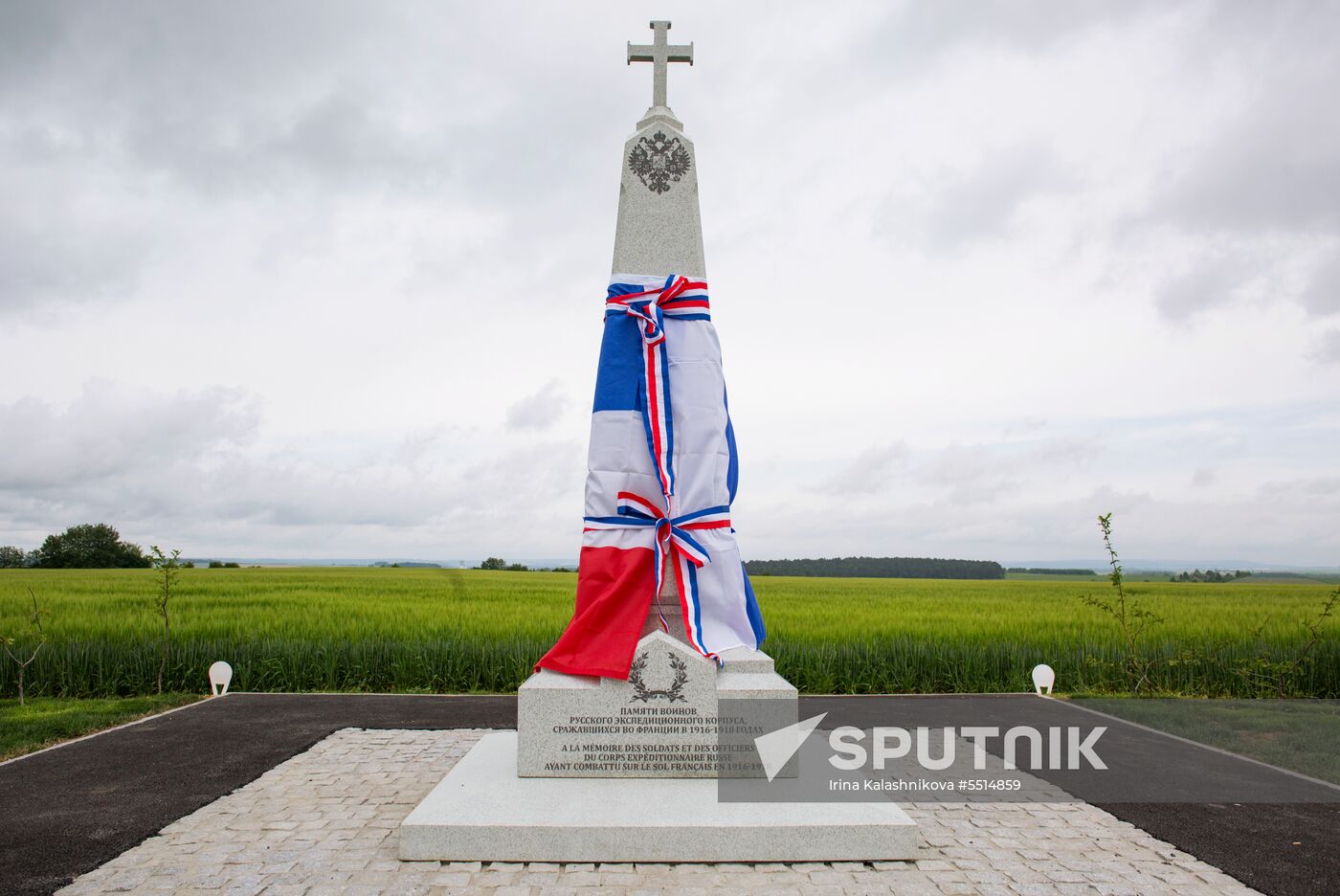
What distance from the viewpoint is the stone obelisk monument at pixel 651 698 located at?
13.2ft

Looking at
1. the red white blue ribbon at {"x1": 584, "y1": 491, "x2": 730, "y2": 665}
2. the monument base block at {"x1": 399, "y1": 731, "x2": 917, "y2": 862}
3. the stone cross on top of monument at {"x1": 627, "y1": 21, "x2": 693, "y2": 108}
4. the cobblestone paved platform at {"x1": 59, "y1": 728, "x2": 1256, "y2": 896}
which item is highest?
the stone cross on top of monument at {"x1": 627, "y1": 21, "x2": 693, "y2": 108}

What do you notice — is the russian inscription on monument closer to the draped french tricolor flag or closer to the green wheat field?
the draped french tricolor flag

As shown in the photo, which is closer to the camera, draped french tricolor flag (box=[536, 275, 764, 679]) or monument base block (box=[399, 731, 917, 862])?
monument base block (box=[399, 731, 917, 862])

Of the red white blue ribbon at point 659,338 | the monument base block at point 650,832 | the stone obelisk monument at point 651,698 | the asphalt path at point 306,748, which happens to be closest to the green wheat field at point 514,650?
the asphalt path at point 306,748

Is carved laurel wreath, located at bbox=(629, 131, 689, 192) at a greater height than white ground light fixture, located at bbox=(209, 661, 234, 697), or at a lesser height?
greater

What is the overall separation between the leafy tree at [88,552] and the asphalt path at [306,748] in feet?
95.1

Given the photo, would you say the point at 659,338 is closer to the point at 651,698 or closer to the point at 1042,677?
the point at 651,698

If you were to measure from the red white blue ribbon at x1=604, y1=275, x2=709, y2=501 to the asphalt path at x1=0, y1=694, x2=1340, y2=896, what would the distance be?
11.3ft

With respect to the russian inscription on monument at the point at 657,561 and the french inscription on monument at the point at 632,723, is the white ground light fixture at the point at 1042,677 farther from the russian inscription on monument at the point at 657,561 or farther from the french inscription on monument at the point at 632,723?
the french inscription on monument at the point at 632,723

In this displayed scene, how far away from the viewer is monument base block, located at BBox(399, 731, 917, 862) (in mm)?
3990

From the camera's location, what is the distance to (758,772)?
4.74 metres

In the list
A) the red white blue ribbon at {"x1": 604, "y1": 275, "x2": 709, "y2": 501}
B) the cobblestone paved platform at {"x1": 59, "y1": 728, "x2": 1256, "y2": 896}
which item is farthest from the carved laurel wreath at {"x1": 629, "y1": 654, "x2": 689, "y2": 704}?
the red white blue ribbon at {"x1": 604, "y1": 275, "x2": 709, "y2": 501}

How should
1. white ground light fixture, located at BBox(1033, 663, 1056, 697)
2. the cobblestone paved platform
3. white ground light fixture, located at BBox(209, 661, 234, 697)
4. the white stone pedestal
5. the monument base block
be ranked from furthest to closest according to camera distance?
white ground light fixture, located at BBox(1033, 663, 1056, 697) → white ground light fixture, located at BBox(209, 661, 234, 697) → the white stone pedestal → the monument base block → the cobblestone paved platform

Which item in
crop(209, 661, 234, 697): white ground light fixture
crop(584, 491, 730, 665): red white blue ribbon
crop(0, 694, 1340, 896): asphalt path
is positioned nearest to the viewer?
crop(0, 694, 1340, 896): asphalt path
